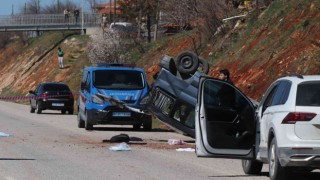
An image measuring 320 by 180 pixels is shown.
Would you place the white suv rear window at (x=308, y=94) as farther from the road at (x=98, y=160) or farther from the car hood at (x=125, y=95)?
the car hood at (x=125, y=95)

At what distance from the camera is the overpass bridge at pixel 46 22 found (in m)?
93.6

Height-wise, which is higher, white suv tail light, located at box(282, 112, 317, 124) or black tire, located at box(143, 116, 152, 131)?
white suv tail light, located at box(282, 112, 317, 124)

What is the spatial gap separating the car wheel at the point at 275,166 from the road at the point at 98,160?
1169mm

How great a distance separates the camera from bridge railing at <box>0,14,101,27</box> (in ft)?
308

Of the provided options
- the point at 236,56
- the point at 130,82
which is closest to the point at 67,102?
the point at 236,56

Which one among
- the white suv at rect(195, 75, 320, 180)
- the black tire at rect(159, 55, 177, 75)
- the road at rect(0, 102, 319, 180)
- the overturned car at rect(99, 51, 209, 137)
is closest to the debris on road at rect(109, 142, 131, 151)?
the road at rect(0, 102, 319, 180)

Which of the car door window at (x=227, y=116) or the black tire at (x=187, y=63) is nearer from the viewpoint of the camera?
the car door window at (x=227, y=116)

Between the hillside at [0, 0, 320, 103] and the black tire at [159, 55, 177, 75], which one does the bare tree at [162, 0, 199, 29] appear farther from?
the black tire at [159, 55, 177, 75]

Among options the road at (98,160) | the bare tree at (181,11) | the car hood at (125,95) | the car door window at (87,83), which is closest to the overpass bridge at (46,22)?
the bare tree at (181,11)

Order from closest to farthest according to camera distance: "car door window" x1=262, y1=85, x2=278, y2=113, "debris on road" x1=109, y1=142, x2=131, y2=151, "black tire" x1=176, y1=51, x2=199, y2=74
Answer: "car door window" x1=262, y1=85, x2=278, y2=113, "debris on road" x1=109, y1=142, x2=131, y2=151, "black tire" x1=176, y1=51, x2=199, y2=74

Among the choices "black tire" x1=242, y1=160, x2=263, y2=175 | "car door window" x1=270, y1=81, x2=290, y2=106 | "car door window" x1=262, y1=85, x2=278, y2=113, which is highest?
"car door window" x1=270, y1=81, x2=290, y2=106

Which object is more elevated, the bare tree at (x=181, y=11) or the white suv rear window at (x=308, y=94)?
the white suv rear window at (x=308, y=94)

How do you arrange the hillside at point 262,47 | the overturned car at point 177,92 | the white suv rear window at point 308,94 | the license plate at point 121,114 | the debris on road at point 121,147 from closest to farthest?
the white suv rear window at point 308,94 → the debris on road at point 121,147 → the overturned car at point 177,92 → the license plate at point 121,114 → the hillside at point 262,47

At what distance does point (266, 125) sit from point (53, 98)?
28703 mm
